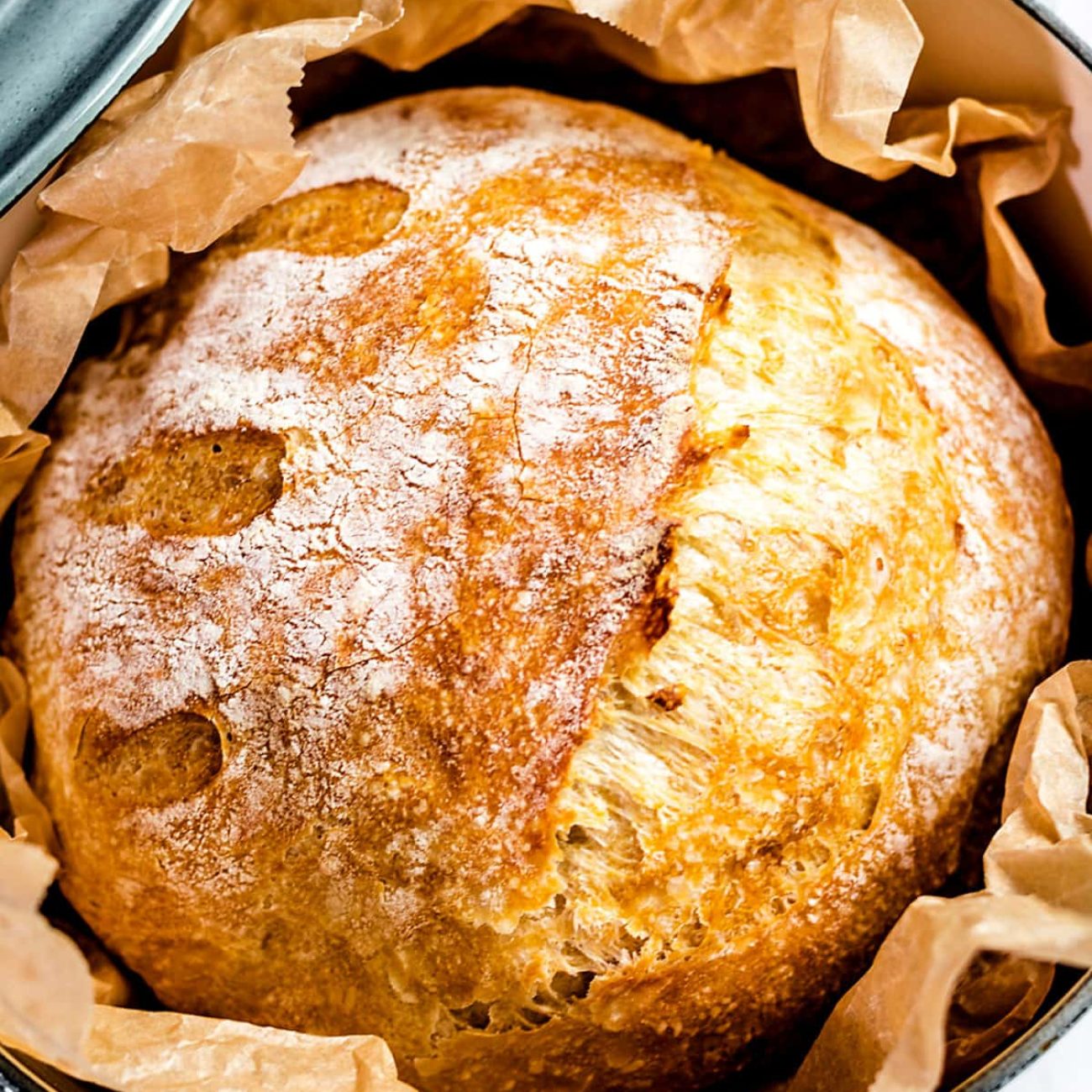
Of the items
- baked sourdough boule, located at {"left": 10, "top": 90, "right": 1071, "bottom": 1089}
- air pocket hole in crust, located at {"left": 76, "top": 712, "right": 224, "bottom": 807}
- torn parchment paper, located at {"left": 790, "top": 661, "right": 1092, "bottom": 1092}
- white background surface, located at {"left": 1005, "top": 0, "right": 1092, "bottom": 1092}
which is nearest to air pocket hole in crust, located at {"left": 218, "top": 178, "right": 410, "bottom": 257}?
baked sourdough boule, located at {"left": 10, "top": 90, "right": 1071, "bottom": 1089}

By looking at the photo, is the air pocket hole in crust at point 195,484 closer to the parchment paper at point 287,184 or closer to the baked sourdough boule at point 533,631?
the baked sourdough boule at point 533,631

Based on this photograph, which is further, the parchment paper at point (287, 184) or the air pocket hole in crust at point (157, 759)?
the air pocket hole in crust at point (157, 759)

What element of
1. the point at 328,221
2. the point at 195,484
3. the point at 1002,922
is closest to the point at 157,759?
the point at 195,484

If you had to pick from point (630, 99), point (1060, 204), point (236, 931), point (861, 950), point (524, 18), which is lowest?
point (861, 950)

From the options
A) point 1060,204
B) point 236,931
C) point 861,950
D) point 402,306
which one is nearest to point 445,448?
point 402,306

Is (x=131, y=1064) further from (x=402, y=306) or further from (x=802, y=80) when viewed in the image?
(x=802, y=80)

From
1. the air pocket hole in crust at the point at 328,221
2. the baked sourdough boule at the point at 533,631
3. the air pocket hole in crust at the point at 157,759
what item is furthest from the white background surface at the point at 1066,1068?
the air pocket hole in crust at the point at 328,221
